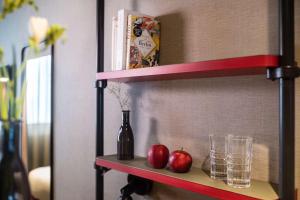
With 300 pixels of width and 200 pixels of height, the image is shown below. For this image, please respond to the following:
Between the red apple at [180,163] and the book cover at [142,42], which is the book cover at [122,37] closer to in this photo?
the book cover at [142,42]

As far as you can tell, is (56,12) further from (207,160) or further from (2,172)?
(2,172)

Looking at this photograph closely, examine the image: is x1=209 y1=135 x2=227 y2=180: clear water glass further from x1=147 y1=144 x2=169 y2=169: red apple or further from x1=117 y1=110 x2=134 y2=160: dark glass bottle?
x1=117 y1=110 x2=134 y2=160: dark glass bottle

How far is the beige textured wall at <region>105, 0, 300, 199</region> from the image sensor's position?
0.99m

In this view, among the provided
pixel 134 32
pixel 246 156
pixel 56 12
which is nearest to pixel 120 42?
pixel 134 32

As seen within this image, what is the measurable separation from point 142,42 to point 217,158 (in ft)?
1.78

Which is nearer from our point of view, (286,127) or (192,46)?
(286,127)

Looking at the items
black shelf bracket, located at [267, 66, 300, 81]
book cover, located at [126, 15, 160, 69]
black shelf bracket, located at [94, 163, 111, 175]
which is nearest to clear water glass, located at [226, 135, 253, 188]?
black shelf bracket, located at [267, 66, 300, 81]

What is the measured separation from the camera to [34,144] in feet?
7.01

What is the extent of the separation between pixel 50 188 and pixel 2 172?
1716 millimetres

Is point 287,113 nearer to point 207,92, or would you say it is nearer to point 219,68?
point 219,68

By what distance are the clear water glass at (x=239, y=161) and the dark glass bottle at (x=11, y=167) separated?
0.62 metres

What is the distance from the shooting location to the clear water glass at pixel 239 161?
0.92 m

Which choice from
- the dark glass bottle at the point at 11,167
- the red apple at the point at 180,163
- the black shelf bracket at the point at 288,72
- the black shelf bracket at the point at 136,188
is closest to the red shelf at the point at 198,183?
the red apple at the point at 180,163

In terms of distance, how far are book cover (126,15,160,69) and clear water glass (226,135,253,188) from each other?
0.48m
